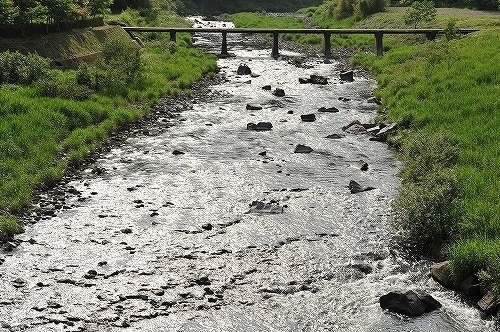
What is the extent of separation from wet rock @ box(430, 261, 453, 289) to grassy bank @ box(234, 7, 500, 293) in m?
0.27

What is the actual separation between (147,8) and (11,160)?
6211cm

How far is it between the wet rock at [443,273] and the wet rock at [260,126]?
1622 centimetres

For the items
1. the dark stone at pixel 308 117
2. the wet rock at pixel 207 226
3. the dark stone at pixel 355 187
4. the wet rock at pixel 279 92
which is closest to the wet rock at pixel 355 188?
the dark stone at pixel 355 187

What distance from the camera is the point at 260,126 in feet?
97.9

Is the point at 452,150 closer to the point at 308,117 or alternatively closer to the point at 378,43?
the point at 308,117

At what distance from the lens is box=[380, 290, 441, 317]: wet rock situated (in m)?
12.8

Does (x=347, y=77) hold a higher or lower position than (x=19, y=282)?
higher

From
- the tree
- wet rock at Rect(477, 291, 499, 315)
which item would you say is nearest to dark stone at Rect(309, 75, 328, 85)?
the tree

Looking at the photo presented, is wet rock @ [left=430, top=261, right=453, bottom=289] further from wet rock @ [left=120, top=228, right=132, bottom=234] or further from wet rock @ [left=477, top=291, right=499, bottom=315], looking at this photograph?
wet rock @ [left=120, top=228, right=132, bottom=234]

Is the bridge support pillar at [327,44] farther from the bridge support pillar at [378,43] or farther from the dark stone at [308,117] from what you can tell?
the dark stone at [308,117]

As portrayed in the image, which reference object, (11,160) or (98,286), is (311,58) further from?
(98,286)

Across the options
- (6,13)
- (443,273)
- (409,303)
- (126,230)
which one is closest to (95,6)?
(6,13)

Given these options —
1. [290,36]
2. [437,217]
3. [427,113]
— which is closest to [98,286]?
[437,217]

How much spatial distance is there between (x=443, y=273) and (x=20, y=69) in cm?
2620
